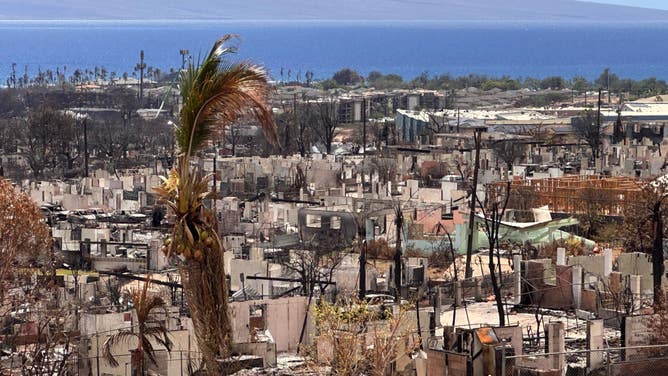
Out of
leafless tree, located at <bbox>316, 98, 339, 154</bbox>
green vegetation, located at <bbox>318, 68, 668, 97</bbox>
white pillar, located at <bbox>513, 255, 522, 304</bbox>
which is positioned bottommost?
white pillar, located at <bbox>513, 255, 522, 304</bbox>

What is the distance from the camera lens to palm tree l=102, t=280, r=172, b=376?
51.7ft

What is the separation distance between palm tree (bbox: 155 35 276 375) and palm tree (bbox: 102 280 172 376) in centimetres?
327

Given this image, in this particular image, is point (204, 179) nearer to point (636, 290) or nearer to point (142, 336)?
point (142, 336)

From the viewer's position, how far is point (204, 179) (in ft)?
39.3

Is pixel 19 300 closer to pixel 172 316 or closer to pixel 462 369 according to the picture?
pixel 172 316

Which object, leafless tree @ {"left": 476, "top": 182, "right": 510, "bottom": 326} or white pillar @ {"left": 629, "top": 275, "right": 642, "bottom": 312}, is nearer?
white pillar @ {"left": 629, "top": 275, "right": 642, "bottom": 312}

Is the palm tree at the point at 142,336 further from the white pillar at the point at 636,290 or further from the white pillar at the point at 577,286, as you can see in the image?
the white pillar at the point at 636,290

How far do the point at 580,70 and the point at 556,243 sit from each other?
16629cm

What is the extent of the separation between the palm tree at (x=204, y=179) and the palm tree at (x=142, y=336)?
3.27 m

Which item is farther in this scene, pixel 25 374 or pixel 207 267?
pixel 25 374

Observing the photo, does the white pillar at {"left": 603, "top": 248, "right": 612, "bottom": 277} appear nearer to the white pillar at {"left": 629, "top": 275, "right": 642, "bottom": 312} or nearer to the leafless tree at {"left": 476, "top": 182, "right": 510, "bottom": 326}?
the white pillar at {"left": 629, "top": 275, "right": 642, "bottom": 312}

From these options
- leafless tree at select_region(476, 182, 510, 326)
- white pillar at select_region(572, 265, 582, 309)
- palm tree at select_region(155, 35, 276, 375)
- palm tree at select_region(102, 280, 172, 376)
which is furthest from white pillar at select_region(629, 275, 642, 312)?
palm tree at select_region(155, 35, 276, 375)

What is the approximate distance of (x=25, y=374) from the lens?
54.7 ft

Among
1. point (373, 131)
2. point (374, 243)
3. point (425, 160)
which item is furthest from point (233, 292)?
point (373, 131)
